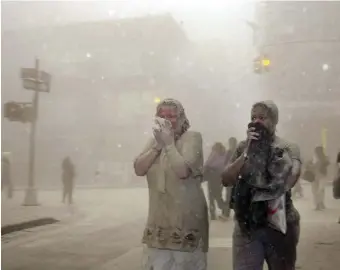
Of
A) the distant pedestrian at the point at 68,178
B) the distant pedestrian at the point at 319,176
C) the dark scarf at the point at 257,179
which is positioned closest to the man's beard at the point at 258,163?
the dark scarf at the point at 257,179

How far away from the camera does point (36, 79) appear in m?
1.75

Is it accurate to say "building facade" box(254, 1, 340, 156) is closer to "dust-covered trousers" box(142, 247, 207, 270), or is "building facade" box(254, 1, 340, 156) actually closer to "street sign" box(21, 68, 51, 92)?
"dust-covered trousers" box(142, 247, 207, 270)

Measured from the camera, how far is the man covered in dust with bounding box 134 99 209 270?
56.3 inches

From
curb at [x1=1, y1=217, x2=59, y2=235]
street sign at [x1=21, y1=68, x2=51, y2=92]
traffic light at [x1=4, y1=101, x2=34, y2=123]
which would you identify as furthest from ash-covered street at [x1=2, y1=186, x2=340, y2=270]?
street sign at [x1=21, y1=68, x2=51, y2=92]

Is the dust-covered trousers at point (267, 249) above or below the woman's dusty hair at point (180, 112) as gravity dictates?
below

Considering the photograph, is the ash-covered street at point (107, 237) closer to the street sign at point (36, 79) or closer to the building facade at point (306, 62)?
the building facade at point (306, 62)

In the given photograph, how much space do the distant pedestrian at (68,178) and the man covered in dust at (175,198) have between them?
1.10ft

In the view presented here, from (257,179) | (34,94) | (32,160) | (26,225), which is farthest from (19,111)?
(257,179)

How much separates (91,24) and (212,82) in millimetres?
518

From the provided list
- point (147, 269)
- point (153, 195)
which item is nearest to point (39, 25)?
point (153, 195)

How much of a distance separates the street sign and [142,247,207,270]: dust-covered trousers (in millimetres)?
739

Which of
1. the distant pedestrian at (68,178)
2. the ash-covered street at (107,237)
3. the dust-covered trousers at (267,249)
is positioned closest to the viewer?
the dust-covered trousers at (267,249)

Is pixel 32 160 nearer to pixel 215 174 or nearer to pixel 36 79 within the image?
pixel 36 79

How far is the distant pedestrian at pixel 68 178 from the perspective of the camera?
1.70 metres
